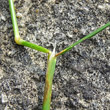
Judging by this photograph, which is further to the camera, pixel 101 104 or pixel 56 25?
pixel 56 25

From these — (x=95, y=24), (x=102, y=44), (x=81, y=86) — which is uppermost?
(x=95, y=24)

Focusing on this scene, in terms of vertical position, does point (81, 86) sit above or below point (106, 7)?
below

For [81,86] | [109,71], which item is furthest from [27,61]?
[109,71]

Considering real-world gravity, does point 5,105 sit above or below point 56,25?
below

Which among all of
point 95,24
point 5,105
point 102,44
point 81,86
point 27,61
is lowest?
point 5,105

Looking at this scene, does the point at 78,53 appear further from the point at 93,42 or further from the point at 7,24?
the point at 7,24

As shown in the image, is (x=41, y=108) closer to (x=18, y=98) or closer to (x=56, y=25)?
(x=18, y=98)

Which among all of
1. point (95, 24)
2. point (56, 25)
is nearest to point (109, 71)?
point (95, 24)

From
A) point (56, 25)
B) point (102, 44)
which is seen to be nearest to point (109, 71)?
point (102, 44)

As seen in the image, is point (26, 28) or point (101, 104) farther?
point (26, 28)
